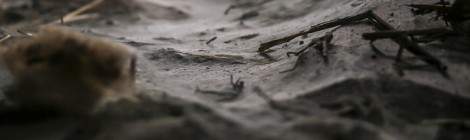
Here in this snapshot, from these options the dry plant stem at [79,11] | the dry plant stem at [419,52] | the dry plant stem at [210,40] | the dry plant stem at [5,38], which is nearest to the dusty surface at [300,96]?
the dry plant stem at [419,52]

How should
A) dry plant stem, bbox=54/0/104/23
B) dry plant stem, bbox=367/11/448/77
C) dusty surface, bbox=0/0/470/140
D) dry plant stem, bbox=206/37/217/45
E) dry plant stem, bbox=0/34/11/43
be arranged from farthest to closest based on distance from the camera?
dry plant stem, bbox=54/0/104/23
dry plant stem, bbox=206/37/217/45
dry plant stem, bbox=0/34/11/43
dry plant stem, bbox=367/11/448/77
dusty surface, bbox=0/0/470/140

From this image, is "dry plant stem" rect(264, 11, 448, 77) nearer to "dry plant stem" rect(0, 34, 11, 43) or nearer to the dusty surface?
the dusty surface

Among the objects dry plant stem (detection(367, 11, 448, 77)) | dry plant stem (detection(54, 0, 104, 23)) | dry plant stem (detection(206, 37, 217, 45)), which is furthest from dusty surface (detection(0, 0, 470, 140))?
dry plant stem (detection(54, 0, 104, 23))

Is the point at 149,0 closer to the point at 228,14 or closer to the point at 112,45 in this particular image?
the point at 228,14

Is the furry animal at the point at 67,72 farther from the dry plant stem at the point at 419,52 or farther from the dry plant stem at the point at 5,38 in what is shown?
the dry plant stem at the point at 5,38

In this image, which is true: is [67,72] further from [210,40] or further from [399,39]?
[210,40]

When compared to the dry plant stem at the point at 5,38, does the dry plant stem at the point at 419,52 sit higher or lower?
lower

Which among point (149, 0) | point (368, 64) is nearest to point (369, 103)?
point (368, 64)
